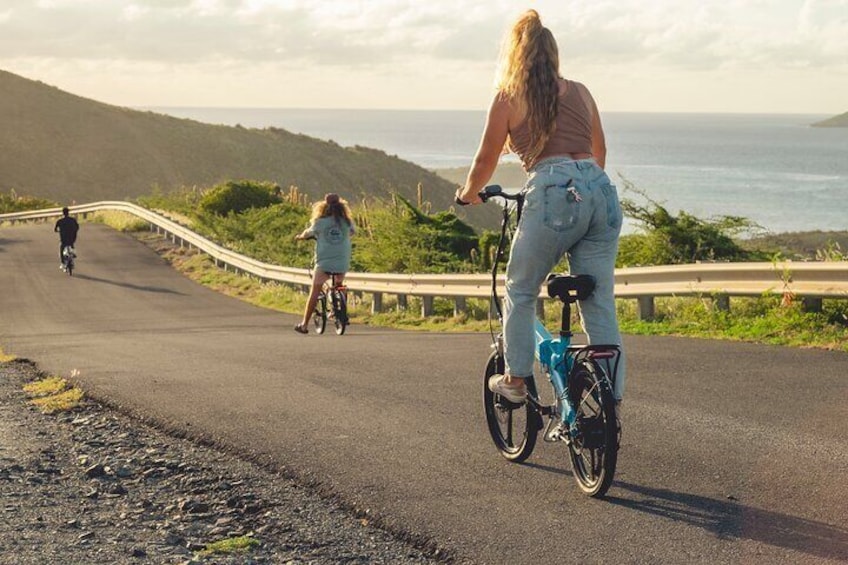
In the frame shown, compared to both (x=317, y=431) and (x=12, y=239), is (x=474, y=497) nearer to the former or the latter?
(x=317, y=431)

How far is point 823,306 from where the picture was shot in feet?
40.1

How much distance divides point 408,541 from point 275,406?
3.79 m

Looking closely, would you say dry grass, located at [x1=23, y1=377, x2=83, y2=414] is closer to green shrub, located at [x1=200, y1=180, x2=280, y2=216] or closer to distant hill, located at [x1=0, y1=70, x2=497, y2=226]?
green shrub, located at [x1=200, y1=180, x2=280, y2=216]

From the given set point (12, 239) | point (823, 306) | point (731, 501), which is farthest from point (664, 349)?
point (12, 239)

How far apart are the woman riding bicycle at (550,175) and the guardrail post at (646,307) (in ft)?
28.8

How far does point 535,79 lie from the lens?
579cm

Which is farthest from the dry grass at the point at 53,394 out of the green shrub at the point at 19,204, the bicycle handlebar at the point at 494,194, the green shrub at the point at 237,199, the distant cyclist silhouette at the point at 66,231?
the green shrub at the point at 19,204

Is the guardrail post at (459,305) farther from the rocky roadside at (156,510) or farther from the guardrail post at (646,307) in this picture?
the rocky roadside at (156,510)

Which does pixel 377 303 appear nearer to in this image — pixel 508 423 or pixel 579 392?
pixel 508 423

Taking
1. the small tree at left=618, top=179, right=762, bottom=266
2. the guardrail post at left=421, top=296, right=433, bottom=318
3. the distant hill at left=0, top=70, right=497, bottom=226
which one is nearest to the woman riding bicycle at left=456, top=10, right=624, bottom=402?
the small tree at left=618, top=179, right=762, bottom=266

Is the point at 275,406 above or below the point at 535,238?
below

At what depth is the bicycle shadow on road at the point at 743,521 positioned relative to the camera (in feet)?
16.9

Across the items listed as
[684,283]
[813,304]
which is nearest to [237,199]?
[684,283]

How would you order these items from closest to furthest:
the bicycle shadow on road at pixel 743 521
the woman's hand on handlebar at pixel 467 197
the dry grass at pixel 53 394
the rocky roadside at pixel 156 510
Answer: the bicycle shadow on road at pixel 743 521, the rocky roadside at pixel 156 510, the woman's hand on handlebar at pixel 467 197, the dry grass at pixel 53 394
